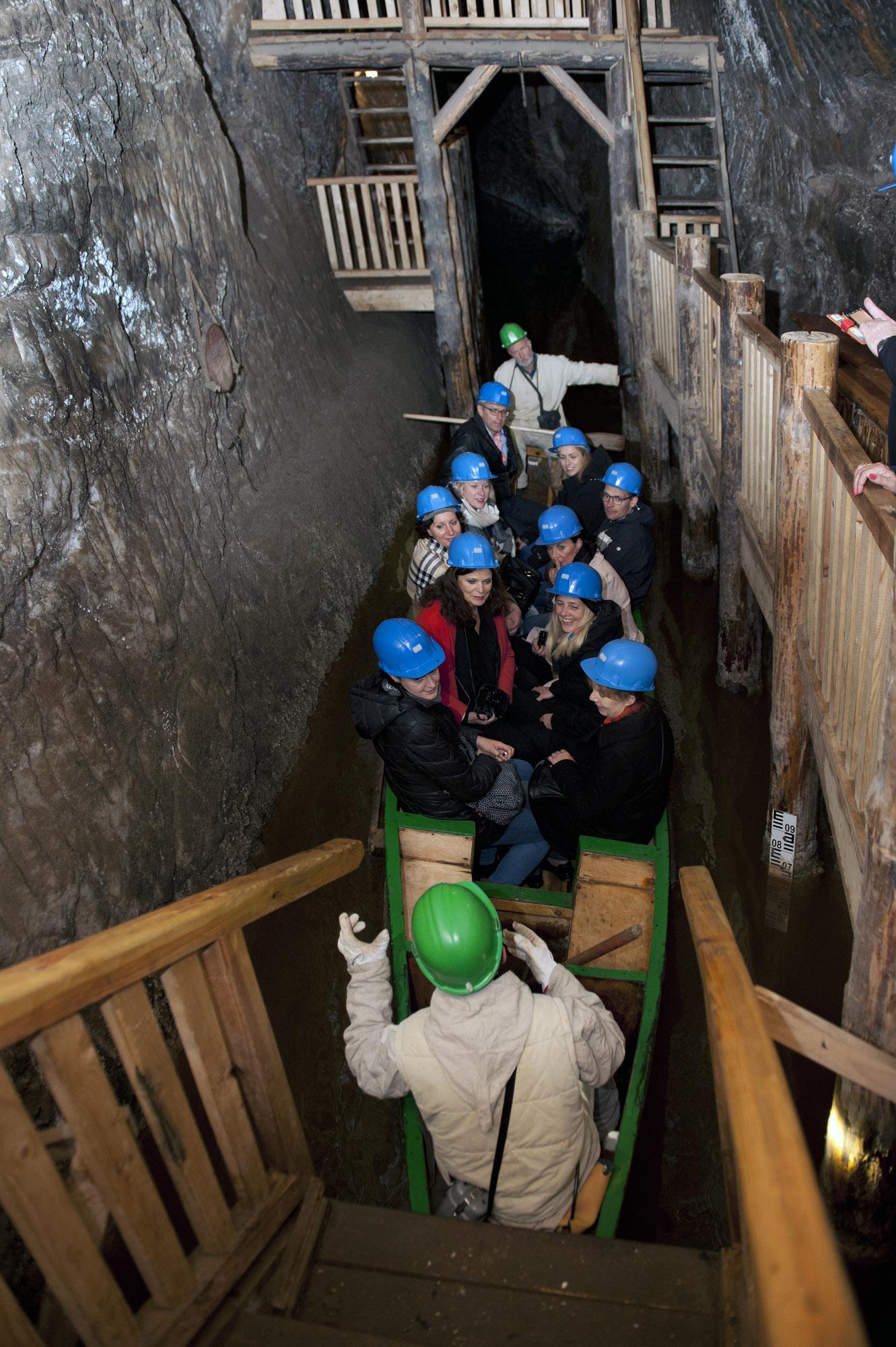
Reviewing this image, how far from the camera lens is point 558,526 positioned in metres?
6.70

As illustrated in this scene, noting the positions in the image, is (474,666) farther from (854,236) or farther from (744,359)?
(854,236)

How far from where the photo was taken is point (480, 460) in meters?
7.49

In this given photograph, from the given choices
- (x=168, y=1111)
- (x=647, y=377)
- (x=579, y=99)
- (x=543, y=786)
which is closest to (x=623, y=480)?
(x=543, y=786)

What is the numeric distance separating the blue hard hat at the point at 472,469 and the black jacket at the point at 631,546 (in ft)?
3.59

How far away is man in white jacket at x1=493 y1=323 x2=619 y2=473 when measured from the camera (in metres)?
9.97

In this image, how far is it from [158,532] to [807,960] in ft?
15.4

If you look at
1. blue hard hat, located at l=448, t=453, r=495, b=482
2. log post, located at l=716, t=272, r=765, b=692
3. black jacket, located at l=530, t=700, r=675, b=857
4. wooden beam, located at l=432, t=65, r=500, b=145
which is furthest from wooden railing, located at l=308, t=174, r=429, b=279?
black jacket, located at l=530, t=700, r=675, b=857

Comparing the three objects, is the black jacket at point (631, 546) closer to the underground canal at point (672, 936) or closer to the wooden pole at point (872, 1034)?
the underground canal at point (672, 936)

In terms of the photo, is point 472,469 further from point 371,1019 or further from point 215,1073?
point 215,1073

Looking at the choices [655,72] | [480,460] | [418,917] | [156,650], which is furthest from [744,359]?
[655,72]

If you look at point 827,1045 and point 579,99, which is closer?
point 827,1045

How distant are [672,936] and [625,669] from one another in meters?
1.84

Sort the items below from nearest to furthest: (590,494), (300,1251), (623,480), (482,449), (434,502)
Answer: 1. (300,1251)
2. (434,502)
3. (623,480)
4. (590,494)
5. (482,449)

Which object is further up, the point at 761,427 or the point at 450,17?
the point at 450,17
